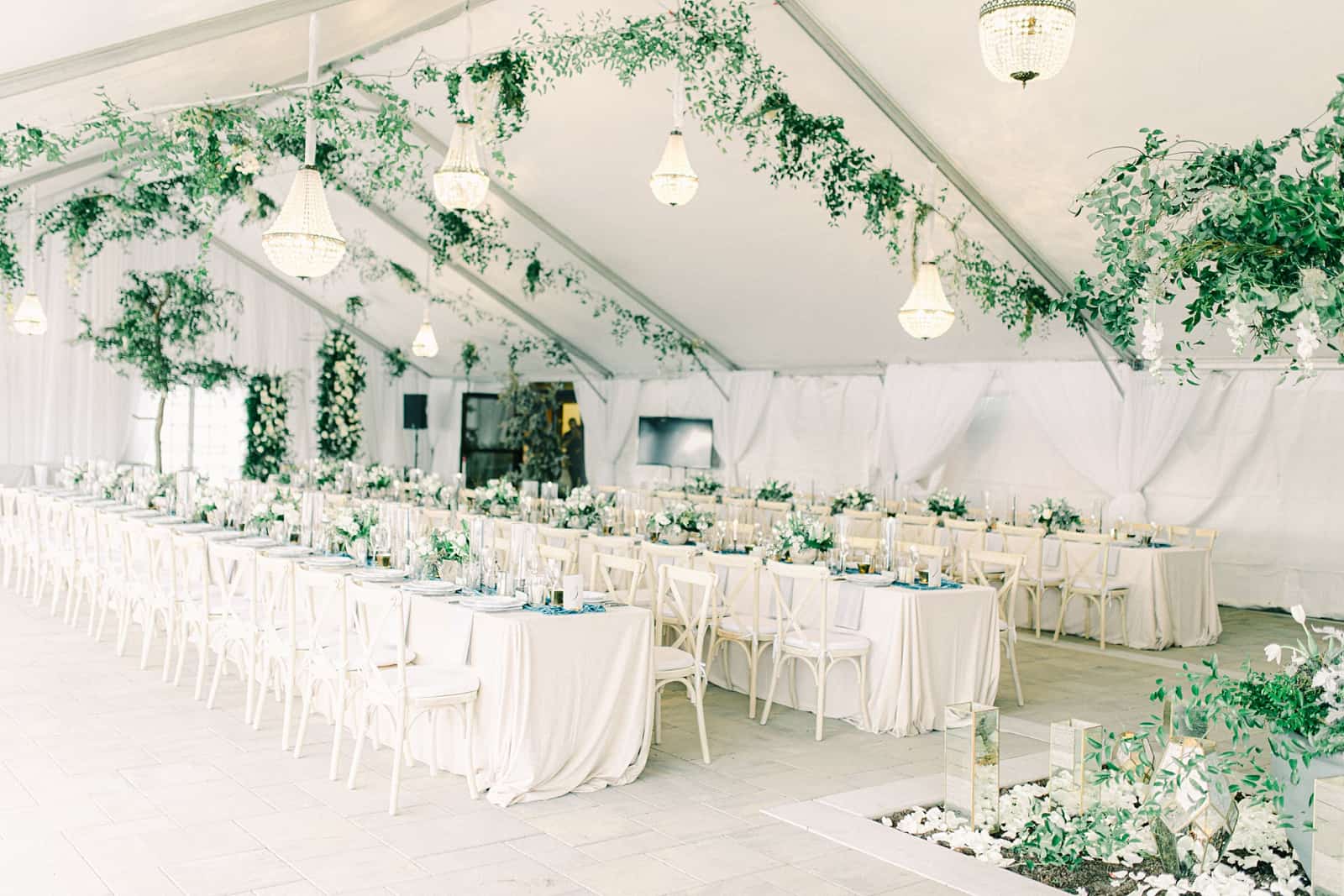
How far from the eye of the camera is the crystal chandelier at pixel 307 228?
605 cm

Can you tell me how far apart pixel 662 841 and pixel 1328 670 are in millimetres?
2525

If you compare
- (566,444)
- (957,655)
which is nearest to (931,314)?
(957,655)

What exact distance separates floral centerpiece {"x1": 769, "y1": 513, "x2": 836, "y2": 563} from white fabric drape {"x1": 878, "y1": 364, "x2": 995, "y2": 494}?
5507 mm

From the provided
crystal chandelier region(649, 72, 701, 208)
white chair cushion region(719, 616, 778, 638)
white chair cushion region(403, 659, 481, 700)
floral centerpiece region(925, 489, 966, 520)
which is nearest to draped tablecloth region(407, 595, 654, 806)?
white chair cushion region(403, 659, 481, 700)

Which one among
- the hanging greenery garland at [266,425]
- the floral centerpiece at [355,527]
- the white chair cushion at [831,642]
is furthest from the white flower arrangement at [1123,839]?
the hanging greenery garland at [266,425]

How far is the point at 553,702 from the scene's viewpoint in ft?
16.7

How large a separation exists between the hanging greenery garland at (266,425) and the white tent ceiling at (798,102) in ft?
10.4

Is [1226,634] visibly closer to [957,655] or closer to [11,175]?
[957,655]

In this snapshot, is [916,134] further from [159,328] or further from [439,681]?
[159,328]

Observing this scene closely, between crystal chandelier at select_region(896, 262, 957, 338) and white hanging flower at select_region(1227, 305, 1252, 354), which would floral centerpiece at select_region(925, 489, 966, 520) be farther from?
white hanging flower at select_region(1227, 305, 1252, 354)

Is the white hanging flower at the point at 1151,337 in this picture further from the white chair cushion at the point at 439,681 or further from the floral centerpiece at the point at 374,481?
the floral centerpiece at the point at 374,481

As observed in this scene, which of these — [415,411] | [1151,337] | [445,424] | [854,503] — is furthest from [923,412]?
[1151,337]

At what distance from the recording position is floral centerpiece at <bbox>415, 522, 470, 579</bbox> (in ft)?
20.1

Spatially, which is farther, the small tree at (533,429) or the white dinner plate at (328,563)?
the small tree at (533,429)
